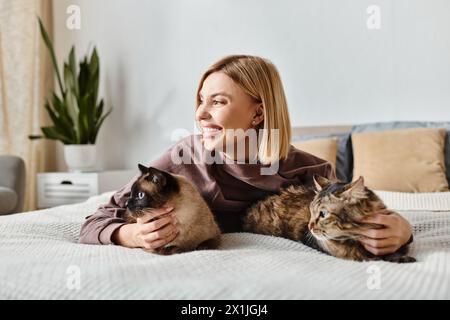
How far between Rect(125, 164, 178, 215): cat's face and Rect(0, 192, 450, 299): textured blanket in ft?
0.33

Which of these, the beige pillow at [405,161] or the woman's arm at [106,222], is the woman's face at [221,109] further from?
the beige pillow at [405,161]

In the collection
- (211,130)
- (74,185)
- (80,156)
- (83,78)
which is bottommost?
(74,185)

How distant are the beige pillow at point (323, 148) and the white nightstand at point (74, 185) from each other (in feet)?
4.65

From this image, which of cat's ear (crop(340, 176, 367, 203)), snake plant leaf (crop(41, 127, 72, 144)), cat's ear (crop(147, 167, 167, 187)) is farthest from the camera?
snake plant leaf (crop(41, 127, 72, 144))

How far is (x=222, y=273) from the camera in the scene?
878 millimetres

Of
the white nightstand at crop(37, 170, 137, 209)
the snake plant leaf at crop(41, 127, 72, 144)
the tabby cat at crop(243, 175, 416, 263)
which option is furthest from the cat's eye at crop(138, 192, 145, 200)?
the snake plant leaf at crop(41, 127, 72, 144)

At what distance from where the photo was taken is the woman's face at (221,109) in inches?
49.4

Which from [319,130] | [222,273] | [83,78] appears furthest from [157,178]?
[83,78]

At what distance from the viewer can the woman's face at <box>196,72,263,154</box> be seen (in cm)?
125

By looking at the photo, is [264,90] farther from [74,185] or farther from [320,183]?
[74,185]

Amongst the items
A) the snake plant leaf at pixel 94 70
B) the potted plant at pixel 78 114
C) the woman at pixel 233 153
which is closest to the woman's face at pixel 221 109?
the woman at pixel 233 153

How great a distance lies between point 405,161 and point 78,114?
7.15 ft

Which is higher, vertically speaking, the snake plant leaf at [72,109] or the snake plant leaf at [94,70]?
the snake plant leaf at [94,70]

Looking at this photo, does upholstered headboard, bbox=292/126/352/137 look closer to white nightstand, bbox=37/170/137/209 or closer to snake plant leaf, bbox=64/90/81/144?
white nightstand, bbox=37/170/137/209
